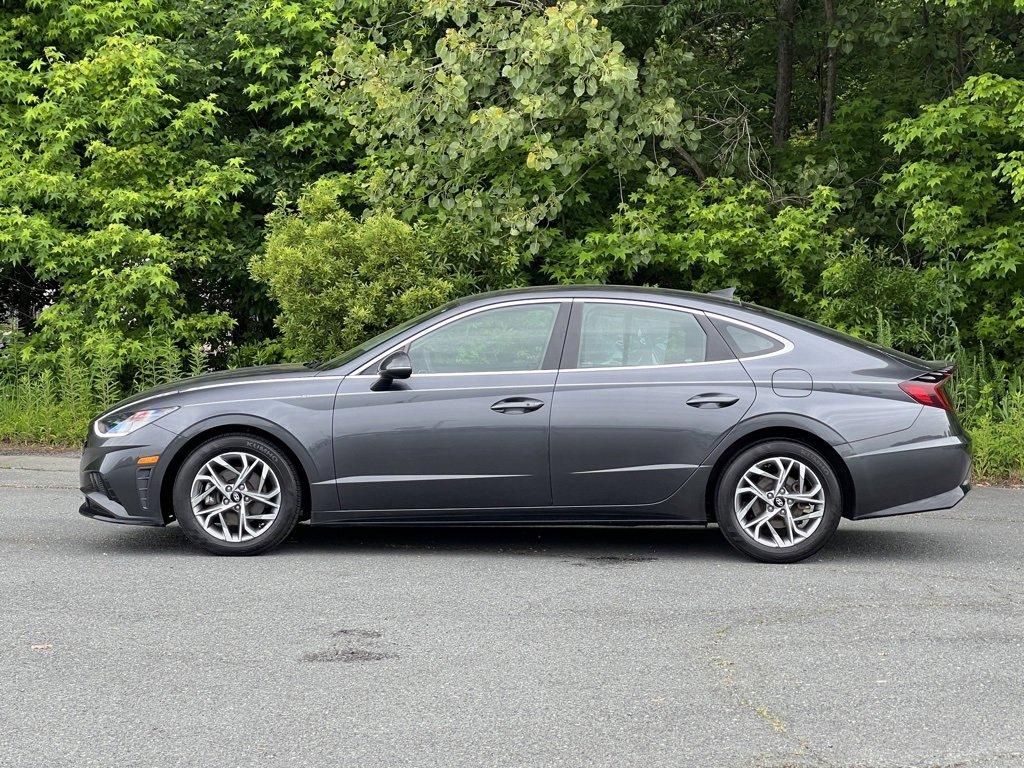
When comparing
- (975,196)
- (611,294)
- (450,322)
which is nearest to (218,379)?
(450,322)

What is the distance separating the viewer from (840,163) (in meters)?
14.6

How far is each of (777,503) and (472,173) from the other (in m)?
7.15

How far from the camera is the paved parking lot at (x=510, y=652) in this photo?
4.49 m

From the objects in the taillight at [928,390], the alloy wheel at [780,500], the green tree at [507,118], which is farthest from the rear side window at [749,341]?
the green tree at [507,118]

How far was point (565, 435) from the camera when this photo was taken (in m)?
7.29

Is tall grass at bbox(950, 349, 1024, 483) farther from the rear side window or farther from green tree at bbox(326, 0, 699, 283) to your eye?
the rear side window

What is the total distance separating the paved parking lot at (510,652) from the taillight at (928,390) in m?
0.93

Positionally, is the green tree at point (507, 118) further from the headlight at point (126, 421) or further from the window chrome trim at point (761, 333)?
the headlight at point (126, 421)

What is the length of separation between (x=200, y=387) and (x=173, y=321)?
6851mm

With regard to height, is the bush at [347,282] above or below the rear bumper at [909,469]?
above

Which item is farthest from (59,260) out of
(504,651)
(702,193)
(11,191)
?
(504,651)

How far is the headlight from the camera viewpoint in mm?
7492

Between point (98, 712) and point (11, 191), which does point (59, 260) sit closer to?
point (11, 191)

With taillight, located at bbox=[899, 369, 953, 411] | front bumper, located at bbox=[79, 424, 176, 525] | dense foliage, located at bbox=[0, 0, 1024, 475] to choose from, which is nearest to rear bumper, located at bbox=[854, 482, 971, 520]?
taillight, located at bbox=[899, 369, 953, 411]
